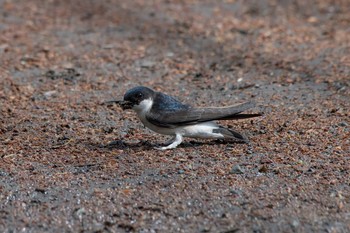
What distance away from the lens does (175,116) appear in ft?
18.9

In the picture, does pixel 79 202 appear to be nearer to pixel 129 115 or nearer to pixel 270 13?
pixel 129 115

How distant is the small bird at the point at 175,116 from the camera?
5734 millimetres

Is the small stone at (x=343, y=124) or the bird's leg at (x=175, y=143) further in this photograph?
the small stone at (x=343, y=124)

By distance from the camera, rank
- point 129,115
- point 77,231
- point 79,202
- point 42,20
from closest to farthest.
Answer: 1. point 77,231
2. point 79,202
3. point 129,115
4. point 42,20

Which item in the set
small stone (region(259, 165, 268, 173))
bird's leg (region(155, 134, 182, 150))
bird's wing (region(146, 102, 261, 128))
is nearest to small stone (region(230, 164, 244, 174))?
small stone (region(259, 165, 268, 173))

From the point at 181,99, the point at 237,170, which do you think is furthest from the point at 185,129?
the point at 181,99

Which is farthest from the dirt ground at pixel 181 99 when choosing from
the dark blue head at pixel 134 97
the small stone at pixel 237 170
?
the dark blue head at pixel 134 97

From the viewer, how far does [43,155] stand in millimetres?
5797

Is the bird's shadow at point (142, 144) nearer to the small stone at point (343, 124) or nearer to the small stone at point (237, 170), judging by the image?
the small stone at point (237, 170)

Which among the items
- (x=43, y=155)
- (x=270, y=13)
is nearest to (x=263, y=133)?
(x=43, y=155)

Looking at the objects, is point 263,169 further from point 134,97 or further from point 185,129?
point 134,97

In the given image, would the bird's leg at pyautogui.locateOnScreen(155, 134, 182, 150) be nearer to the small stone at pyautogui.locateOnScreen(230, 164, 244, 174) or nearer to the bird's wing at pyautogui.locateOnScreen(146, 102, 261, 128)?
the bird's wing at pyautogui.locateOnScreen(146, 102, 261, 128)

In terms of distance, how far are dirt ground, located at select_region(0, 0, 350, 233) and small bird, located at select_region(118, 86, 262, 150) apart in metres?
0.12

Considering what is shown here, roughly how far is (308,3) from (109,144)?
5.53m
